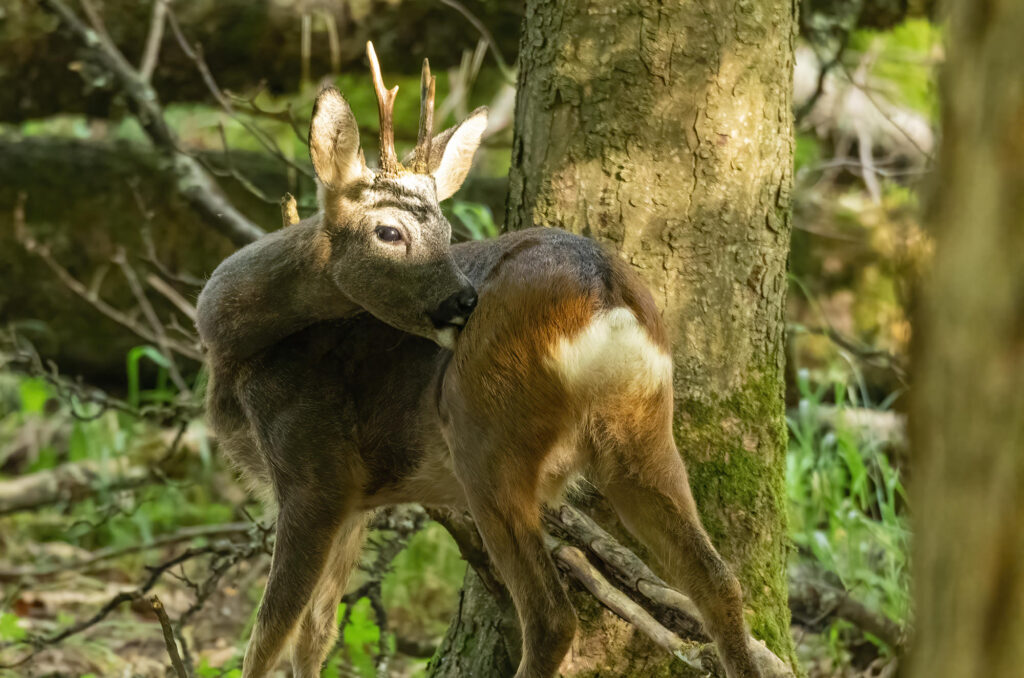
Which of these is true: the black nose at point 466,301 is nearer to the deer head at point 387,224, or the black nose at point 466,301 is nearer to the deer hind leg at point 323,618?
the deer head at point 387,224

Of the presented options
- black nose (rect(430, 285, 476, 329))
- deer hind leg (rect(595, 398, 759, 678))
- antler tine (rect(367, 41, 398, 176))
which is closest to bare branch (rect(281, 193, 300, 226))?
antler tine (rect(367, 41, 398, 176))

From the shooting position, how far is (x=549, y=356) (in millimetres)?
3146

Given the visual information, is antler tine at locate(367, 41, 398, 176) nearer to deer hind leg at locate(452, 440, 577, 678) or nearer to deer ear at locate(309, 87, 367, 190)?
deer ear at locate(309, 87, 367, 190)

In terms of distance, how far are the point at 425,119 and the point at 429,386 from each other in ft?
2.87

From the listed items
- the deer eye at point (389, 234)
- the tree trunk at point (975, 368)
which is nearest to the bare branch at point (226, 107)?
the deer eye at point (389, 234)

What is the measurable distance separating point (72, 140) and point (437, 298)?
20.2 feet

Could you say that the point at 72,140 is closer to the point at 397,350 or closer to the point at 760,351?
the point at 397,350

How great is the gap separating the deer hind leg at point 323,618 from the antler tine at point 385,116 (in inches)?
54.7

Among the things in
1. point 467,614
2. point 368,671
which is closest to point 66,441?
point 368,671

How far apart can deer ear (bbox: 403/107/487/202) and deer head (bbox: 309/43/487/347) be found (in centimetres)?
16

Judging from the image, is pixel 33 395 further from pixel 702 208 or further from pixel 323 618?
pixel 702 208

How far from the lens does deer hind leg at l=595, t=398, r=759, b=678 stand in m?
3.21

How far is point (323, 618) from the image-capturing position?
4363 mm

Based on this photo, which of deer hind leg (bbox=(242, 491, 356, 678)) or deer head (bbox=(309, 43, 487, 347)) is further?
deer hind leg (bbox=(242, 491, 356, 678))
